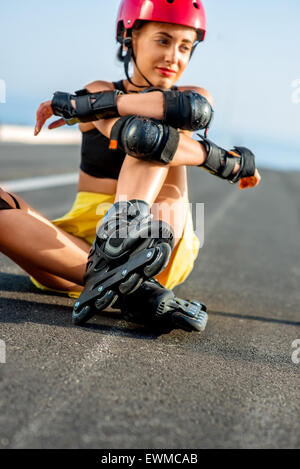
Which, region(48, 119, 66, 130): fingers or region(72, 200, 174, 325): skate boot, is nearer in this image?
region(72, 200, 174, 325): skate boot

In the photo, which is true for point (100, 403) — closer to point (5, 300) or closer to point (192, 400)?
point (192, 400)

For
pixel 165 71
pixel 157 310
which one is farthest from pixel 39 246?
pixel 165 71

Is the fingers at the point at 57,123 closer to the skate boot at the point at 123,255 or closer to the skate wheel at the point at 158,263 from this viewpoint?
the skate boot at the point at 123,255

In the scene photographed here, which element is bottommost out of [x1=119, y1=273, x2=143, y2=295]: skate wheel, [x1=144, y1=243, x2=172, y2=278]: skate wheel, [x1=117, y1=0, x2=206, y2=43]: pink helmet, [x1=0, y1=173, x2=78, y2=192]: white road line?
[x1=0, y1=173, x2=78, y2=192]: white road line

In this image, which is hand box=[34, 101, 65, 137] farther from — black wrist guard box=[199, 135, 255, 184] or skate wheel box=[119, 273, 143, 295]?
skate wheel box=[119, 273, 143, 295]

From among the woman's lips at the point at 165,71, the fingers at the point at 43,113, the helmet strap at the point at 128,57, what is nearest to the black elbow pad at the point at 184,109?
the woman's lips at the point at 165,71

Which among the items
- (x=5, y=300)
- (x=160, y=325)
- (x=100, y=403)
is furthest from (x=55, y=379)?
(x=5, y=300)

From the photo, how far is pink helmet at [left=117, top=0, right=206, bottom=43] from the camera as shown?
257 cm

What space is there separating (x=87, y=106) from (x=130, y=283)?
92 cm

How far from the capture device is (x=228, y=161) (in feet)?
8.57

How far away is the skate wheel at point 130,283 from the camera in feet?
6.84

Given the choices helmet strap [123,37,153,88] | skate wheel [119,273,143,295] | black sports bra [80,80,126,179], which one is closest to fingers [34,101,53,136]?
black sports bra [80,80,126,179]

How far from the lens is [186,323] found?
7.59ft

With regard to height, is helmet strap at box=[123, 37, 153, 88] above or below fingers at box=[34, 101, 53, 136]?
above
